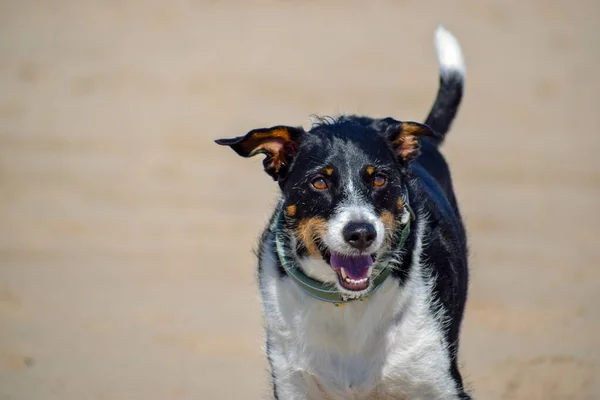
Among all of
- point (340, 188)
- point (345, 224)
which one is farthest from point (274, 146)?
point (345, 224)

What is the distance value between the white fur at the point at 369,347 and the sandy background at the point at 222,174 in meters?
1.93

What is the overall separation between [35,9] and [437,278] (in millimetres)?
12293

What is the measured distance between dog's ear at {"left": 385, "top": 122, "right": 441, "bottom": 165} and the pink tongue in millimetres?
491

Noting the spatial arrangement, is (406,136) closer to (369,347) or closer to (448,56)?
(369,347)

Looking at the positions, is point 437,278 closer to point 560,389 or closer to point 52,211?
point 560,389

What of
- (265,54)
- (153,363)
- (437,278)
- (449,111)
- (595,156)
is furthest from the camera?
(265,54)

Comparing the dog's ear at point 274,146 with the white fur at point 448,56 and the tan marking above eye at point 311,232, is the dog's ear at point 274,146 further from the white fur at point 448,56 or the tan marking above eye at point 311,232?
the white fur at point 448,56

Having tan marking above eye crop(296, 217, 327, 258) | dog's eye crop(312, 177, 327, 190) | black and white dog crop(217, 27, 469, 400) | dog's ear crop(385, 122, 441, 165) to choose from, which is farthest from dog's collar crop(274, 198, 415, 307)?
dog's eye crop(312, 177, 327, 190)

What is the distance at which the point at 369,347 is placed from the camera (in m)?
4.38

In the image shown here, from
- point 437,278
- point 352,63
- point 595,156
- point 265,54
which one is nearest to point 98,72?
point 265,54

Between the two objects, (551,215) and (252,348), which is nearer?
(252,348)

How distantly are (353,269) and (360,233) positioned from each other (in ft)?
0.75

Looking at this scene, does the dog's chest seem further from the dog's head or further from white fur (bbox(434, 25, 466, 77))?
white fur (bbox(434, 25, 466, 77))

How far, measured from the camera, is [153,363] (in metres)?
6.75
